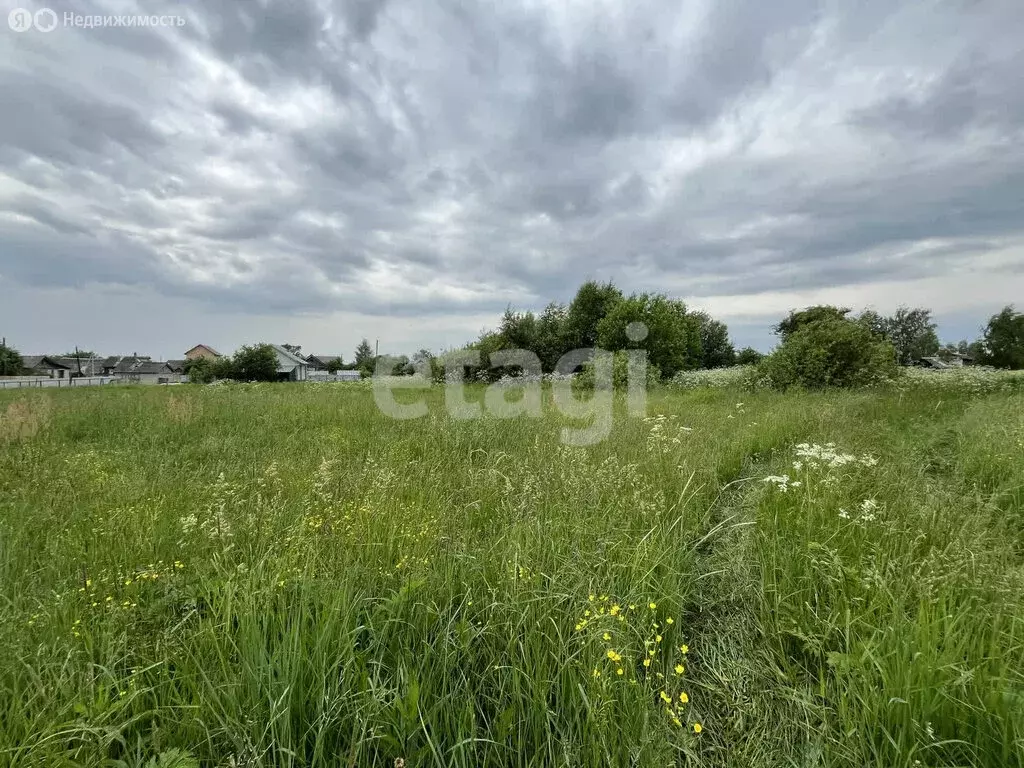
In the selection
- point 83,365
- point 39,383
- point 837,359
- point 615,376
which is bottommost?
point 615,376

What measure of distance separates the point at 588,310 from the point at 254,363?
38.2 meters

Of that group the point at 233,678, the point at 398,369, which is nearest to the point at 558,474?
the point at 233,678

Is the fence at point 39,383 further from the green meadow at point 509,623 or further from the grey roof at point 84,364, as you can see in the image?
the grey roof at point 84,364

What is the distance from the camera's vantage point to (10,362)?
54312 millimetres

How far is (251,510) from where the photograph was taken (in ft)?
9.10

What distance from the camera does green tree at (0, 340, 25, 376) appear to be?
53.2 metres

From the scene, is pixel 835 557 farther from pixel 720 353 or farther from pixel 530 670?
pixel 720 353

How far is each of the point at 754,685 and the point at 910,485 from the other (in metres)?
2.74

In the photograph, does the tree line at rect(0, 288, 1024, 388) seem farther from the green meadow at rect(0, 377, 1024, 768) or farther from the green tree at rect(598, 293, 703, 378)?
the green meadow at rect(0, 377, 1024, 768)

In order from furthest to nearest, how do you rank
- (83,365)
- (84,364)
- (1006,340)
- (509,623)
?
1. (84,364)
2. (83,365)
3. (1006,340)
4. (509,623)

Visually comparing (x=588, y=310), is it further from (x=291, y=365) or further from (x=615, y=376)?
(x=291, y=365)

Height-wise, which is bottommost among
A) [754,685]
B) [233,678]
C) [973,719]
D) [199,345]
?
[754,685]

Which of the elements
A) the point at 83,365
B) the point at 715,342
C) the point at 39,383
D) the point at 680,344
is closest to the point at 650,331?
the point at 680,344

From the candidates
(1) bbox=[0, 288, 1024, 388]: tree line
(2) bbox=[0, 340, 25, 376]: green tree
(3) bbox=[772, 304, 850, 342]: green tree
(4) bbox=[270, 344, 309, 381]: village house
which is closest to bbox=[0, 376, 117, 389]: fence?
(1) bbox=[0, 288, 1024, 388]: tree line
